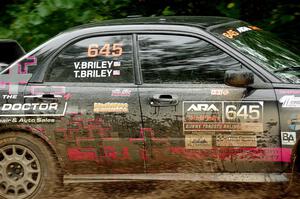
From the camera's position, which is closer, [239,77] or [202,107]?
[239,77]

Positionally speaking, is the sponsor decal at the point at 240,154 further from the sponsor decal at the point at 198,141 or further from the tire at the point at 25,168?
the tire at the point at 25,168

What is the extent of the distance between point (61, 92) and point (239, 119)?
5.52 ft

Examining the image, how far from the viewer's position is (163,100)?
5148mm

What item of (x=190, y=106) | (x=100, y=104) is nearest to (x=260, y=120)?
(x=190, y=106)

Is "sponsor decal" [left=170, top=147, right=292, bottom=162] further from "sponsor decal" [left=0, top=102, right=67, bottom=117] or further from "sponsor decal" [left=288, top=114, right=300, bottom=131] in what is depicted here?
"sponsor decal" [left=0, top=102, right=67, bottom=117]

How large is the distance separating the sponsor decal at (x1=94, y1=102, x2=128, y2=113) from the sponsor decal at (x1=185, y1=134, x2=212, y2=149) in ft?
2.07

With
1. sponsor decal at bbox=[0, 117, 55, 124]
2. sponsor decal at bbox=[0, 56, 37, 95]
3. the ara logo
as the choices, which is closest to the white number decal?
the ara logo

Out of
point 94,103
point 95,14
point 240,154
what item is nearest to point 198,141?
→ point 240,154

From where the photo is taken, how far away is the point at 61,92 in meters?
5.41

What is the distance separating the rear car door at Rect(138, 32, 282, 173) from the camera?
4977mm

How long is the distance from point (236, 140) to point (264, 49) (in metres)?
1.01

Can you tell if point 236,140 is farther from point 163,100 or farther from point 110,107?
point 110,107

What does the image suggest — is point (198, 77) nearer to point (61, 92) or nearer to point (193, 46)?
point (193, 46)

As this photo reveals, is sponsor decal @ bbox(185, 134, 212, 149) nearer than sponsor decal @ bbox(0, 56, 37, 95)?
Yes
